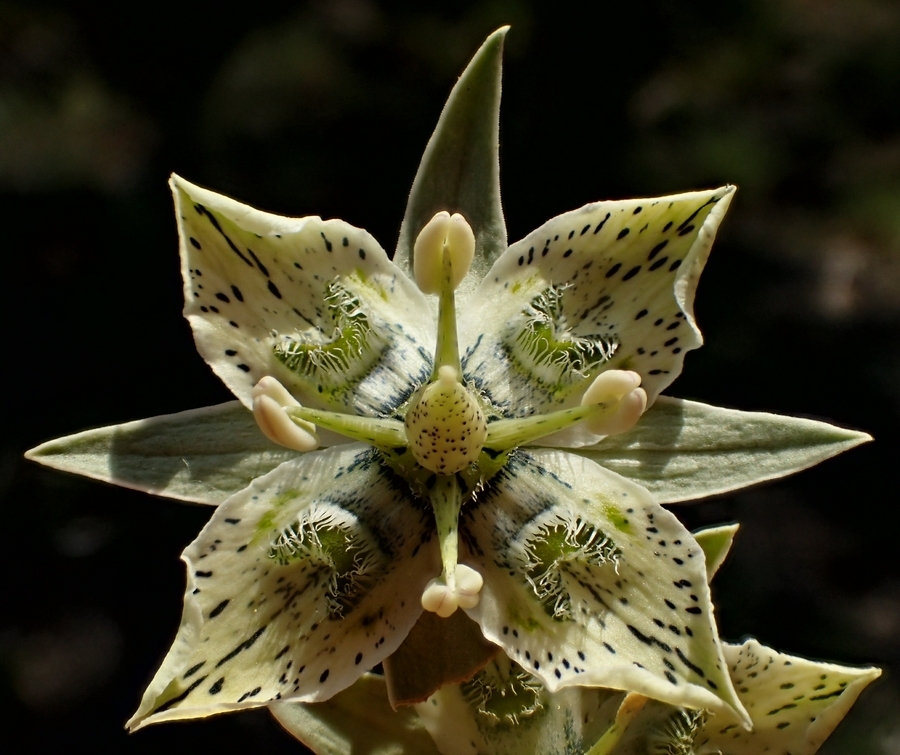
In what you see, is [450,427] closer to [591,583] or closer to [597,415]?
[597,415]

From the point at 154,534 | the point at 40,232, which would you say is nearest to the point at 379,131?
the point at 40,232

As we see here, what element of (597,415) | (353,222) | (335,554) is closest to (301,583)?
(335,554)

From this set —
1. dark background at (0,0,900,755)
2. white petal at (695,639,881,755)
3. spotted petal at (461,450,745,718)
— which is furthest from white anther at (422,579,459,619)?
dark background at (0,0,900,755)

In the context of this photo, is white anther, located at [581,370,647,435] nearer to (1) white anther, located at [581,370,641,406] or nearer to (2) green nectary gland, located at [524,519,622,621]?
(1) white anther, located at [581,370,641,406]

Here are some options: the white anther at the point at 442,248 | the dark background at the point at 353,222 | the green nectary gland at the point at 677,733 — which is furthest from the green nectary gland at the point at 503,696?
the dark background at the point at 353,222

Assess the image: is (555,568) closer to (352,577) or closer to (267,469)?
(352,577)

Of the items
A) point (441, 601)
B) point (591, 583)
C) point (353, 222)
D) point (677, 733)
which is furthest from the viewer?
point (353, 222)

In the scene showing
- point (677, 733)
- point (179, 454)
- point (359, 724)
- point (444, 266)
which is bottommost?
point (677, 733)
